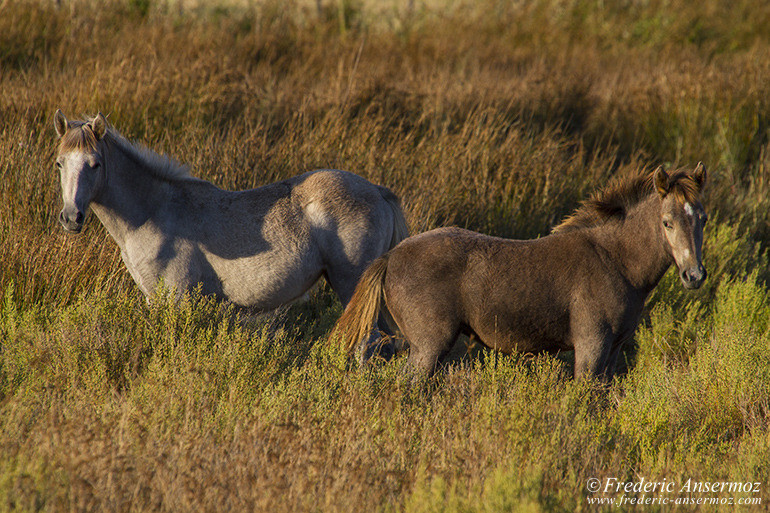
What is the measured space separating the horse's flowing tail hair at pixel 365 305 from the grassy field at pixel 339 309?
0.15m

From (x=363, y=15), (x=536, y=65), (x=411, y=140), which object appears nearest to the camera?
(x=411, y=140)

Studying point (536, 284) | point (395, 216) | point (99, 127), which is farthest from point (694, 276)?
point (99, 127)

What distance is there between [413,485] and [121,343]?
2.13 metres

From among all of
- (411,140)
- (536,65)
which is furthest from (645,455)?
(536,65)

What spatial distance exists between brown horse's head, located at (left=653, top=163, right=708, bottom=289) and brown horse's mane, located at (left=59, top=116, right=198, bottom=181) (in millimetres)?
3094

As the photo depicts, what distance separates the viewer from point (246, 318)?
496 centimetres

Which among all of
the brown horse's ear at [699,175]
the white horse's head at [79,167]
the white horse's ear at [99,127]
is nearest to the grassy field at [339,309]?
the white horse's head at [79,167]

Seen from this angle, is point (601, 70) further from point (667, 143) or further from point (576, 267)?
point (576, 267)

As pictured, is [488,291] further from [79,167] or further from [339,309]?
[79,167]

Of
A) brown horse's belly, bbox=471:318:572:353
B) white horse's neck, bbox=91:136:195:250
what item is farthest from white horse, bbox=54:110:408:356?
brown horse's belly, bbox=471:318:572:353

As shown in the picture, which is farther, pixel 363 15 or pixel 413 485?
pixel 363 15

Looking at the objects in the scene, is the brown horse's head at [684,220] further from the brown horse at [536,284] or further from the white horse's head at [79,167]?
the white horse's head at [79,167]

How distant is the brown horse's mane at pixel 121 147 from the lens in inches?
175

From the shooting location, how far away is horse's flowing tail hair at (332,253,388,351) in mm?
4320
